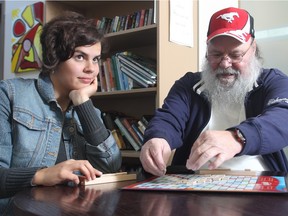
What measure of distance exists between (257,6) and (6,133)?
73.0 inches

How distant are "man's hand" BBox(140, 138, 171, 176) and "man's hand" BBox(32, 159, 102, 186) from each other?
0.15 meters

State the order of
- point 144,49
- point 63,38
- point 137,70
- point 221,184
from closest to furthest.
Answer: point 221,184 < point 63,38 < point 137,70 < point 144,49

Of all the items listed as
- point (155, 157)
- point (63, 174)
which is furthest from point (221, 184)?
point (63, 174)

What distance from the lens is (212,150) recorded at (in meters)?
0.79

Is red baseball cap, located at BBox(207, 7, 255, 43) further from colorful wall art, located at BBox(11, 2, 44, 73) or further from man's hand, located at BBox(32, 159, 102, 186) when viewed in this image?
colorful wall art, located at BBox(11, 2, 44, 73)

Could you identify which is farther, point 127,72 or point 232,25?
point 127,72

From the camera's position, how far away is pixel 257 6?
2.27 meters

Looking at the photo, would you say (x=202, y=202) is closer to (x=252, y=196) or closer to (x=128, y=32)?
(x=252, y=196)

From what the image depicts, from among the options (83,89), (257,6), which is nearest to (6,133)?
(83,89)

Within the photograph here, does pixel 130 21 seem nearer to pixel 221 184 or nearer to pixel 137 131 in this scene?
pixel 137 131

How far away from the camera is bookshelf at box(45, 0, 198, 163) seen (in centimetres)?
192

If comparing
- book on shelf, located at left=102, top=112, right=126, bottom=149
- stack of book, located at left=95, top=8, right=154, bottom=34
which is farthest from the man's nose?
book on shelf, located at left=102, top=112, right=126, bottom=149

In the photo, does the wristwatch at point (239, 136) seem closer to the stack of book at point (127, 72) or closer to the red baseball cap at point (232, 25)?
the red baseball cap at point (232, 25)

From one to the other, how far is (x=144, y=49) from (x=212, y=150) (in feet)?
5.80
